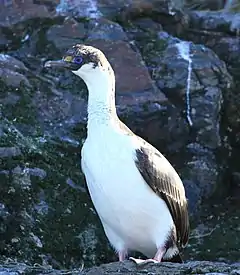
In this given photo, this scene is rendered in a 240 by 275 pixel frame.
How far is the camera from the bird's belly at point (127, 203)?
6.00 meters

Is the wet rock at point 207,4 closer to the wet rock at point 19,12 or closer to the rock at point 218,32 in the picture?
the rock at point 218,32

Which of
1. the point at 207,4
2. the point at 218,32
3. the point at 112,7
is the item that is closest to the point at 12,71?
the point at 112,7

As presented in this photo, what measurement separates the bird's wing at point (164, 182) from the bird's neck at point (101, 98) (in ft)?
1.17

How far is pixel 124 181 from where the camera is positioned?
6.01 metres

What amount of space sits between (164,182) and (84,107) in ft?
10.3

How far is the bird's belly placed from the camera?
6004 millimetres

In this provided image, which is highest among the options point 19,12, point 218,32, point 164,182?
point 164,182

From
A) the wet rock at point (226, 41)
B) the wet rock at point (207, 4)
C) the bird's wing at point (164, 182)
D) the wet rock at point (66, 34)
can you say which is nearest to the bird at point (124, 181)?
the bird's wing at point (164, 182)

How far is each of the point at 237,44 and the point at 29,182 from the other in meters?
4.67

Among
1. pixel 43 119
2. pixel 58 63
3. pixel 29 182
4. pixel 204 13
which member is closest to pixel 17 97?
pixel 43 119

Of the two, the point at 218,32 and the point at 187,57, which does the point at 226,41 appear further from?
the point at 187,57

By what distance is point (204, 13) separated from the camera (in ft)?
40.2

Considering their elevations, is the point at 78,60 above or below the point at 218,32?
above

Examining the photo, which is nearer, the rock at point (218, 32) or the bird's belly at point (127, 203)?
the bird's belly at point (127, 203)
